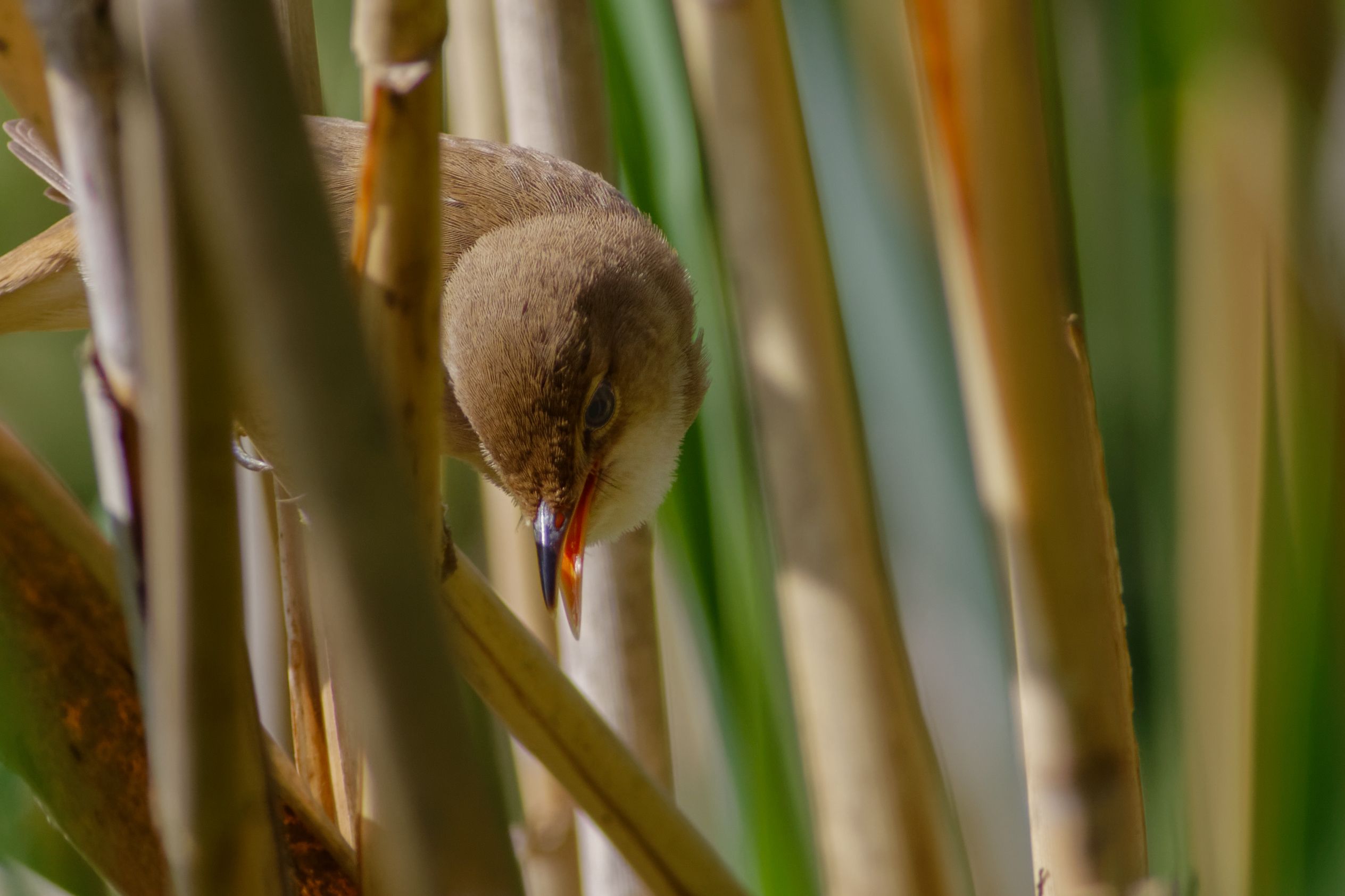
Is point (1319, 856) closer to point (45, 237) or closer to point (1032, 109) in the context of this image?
point (1032, 109)

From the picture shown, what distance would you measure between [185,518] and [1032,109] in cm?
50

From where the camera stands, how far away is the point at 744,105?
34.3 inches

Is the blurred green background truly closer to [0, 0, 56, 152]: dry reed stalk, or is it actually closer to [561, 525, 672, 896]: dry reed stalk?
[561, 525, 672, 896]: dry reed stalk

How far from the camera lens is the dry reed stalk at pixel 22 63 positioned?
1.66 ft

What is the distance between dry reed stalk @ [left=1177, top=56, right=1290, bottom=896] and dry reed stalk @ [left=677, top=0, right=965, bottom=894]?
0.63ft

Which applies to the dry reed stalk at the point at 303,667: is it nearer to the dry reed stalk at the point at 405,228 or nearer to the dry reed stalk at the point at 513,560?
the dry reed stalk at the point at 513,560

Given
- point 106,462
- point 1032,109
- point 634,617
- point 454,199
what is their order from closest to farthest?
point 106,462 → point 1032,109 → point 634,617 → point 454,199

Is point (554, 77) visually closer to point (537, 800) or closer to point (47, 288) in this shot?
point (47, 288)

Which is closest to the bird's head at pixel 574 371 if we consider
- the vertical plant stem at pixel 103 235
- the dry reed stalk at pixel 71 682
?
the dry reed stalk at pixel 71 682

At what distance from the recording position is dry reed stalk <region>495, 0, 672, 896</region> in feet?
3.38

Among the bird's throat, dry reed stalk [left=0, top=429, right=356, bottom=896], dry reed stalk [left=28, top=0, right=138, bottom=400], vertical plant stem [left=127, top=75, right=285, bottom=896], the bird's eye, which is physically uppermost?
dry reed stalk [left=28, top=0, right=138, bottom=400]

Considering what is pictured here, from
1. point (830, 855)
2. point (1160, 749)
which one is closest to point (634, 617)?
point (830, 855)

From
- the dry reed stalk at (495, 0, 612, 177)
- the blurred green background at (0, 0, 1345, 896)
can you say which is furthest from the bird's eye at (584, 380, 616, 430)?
the dry reed stalk at (495, 0, 612, 177)

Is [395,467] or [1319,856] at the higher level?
[395,467]
